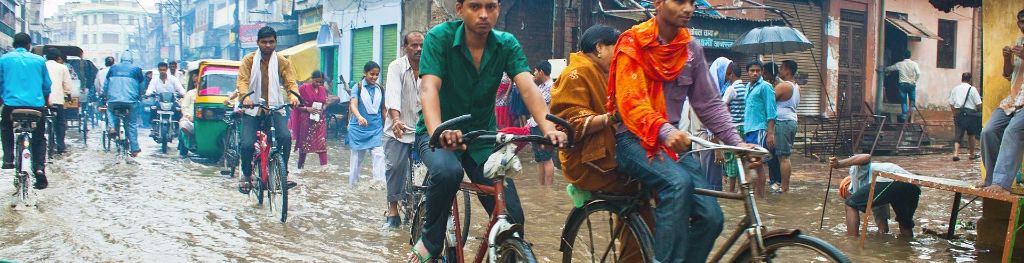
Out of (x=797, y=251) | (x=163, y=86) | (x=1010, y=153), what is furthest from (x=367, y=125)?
(x=163, y=86)

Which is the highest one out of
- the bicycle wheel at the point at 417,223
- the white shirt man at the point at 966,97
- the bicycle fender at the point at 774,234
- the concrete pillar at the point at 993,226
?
the white shirt man at the point at 966,97

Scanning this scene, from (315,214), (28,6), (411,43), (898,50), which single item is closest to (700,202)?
(411,43)

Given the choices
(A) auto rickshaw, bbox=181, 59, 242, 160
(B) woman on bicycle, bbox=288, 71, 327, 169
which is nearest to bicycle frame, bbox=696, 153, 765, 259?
(B) woman on bicycle, bbox=288, 71, 327, 169

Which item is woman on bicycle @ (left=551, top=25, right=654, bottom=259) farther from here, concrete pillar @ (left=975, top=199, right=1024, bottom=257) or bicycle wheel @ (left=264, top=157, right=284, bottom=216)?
bicycle wheel @ (left=264, top=157, right=284, bottom=216)

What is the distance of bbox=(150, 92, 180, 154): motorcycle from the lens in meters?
14.9

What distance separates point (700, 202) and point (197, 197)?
674cm

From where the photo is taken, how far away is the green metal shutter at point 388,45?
71.3 feet

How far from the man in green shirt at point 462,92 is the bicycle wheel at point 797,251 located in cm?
98

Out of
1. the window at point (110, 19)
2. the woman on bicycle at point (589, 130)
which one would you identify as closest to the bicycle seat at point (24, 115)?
the woman on bicycle at point (589, 130)

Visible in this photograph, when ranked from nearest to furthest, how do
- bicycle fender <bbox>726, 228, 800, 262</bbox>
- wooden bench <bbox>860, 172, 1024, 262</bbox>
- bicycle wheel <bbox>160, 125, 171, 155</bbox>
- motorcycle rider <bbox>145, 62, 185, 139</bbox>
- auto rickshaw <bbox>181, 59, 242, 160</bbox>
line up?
bicycle fender <bbox>726, 228, 800, 262</bbox> → wooden bench <bbox>860, 172, 1024, 262</bbox> → auto rickshaw <bbox>181, 59, 242, 160</bbox> → bicycle wheel <bbox>160, 125, 171, 155</bbox> → motorcycle rider <bbox>145, 62, 185, 139</bbox>

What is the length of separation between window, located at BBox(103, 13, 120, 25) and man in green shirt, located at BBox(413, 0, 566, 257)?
102 m

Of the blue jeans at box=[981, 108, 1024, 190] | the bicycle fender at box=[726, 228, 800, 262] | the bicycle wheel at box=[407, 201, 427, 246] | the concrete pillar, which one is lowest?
the concrete pillar

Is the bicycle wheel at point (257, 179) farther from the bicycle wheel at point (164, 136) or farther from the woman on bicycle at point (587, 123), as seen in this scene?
the bicycle wheel at point (164, 136)

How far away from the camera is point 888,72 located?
872 inches
